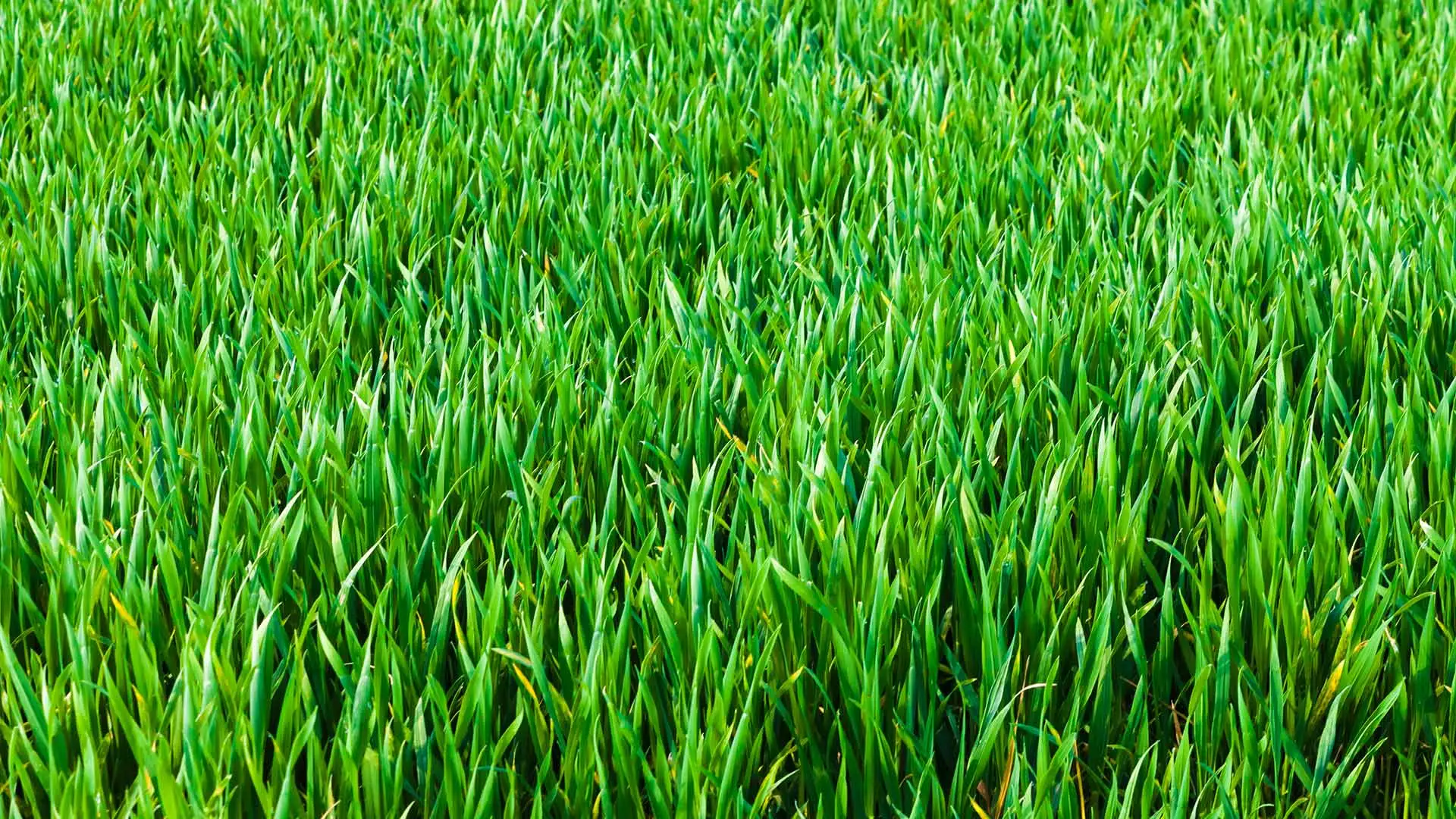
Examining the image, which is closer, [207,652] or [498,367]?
[207,652]

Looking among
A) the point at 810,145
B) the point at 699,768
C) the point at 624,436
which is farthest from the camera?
the point at 810,145

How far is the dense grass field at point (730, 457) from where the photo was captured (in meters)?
1.04

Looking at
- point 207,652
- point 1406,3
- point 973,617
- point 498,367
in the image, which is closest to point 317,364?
point 498,367

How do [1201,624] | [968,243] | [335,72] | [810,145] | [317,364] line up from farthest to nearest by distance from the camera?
1. [335,72]
2. [810,145]
3. [968,243]
4. [317,364]
5. [1201,624]

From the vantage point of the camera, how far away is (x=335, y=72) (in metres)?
2.59

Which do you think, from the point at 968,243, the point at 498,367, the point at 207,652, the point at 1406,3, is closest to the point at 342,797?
the point at 207,652

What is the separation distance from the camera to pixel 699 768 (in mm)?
954

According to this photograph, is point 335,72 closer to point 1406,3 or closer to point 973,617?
point 973,617

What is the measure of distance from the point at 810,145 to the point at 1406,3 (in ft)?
4.89

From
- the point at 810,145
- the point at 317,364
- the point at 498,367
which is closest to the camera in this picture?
the point at 498,367

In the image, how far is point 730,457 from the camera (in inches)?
51.8

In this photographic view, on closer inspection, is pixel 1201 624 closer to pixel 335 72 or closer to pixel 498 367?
pixel 498 367

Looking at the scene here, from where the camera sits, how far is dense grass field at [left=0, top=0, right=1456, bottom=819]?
1044 millimetres

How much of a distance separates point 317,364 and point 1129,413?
847mm
